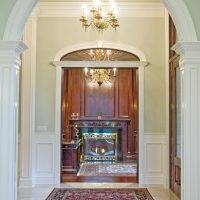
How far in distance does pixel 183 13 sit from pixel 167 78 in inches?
136

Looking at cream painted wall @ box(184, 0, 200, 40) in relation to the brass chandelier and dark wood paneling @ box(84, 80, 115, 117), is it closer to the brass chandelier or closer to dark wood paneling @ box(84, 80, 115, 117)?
the brass chandelier

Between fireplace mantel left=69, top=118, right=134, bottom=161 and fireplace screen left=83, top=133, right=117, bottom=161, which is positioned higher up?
fireplace mantel left=69, top=118, right=134, bottom=161

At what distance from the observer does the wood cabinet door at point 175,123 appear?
251 inches

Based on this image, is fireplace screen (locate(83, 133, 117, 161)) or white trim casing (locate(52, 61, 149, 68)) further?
fireplace screen (locate(83, 133, 117, 161))

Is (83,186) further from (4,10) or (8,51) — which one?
(4,10)

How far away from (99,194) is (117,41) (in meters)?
3.24

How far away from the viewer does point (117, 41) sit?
25.3ft

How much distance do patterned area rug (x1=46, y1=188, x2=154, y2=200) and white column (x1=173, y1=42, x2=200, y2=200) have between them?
2458mm

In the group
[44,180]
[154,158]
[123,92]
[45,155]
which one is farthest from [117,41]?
[123,92]

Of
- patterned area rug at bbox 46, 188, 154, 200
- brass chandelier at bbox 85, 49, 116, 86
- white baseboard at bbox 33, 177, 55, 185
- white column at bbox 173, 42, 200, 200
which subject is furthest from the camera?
brass chandelier at bbox 85, 49, 116, 86

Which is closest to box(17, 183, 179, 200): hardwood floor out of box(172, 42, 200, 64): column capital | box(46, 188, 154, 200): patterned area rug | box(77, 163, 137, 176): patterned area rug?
box(46, 188, 154, 200): patterned area rug

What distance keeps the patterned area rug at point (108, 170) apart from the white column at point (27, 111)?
6.52 feet

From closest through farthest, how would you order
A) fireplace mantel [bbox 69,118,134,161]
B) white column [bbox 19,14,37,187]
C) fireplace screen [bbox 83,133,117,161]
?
white column [bbox 19,14,37,187], fireplace mantel [bbox 69,118,134,161], fireplace screen [bbox 83,133,117,161]

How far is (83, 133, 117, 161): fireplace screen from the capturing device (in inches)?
494
